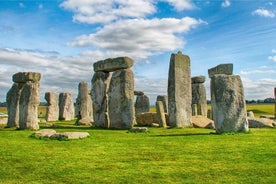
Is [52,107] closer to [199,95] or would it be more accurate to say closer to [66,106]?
[66,106]

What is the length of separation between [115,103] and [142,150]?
9633 millimetres

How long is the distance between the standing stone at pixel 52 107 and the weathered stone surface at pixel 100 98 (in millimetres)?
11548

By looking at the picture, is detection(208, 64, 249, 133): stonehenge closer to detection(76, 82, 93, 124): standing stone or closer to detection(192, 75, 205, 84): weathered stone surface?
detection(192, 75, 205, 84): weathered stone surface

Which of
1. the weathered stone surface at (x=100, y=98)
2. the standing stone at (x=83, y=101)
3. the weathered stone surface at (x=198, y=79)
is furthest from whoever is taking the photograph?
the standing stone at (x=83, y=101)

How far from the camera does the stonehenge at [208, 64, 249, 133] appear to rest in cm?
1354

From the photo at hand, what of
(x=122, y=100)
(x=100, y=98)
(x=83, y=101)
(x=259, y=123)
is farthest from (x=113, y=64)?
(x=83, y=101)

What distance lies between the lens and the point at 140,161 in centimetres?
841

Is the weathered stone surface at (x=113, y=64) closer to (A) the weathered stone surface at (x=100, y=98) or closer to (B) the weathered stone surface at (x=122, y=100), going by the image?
(B) the weathered stone surface at (x=122, y=100)

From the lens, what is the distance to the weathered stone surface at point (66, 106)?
105ft

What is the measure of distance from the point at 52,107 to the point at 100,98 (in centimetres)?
1251

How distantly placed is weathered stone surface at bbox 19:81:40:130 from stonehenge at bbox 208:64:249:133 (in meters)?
8.68

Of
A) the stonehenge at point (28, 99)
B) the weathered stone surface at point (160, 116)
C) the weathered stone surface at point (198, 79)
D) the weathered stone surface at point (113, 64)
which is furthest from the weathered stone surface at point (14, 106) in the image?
the weathered stone surface at point (198, 79)

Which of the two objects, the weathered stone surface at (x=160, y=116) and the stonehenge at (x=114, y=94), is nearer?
the stonehenge at (x=114, y=94)

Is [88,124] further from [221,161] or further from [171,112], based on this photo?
[221,161]
